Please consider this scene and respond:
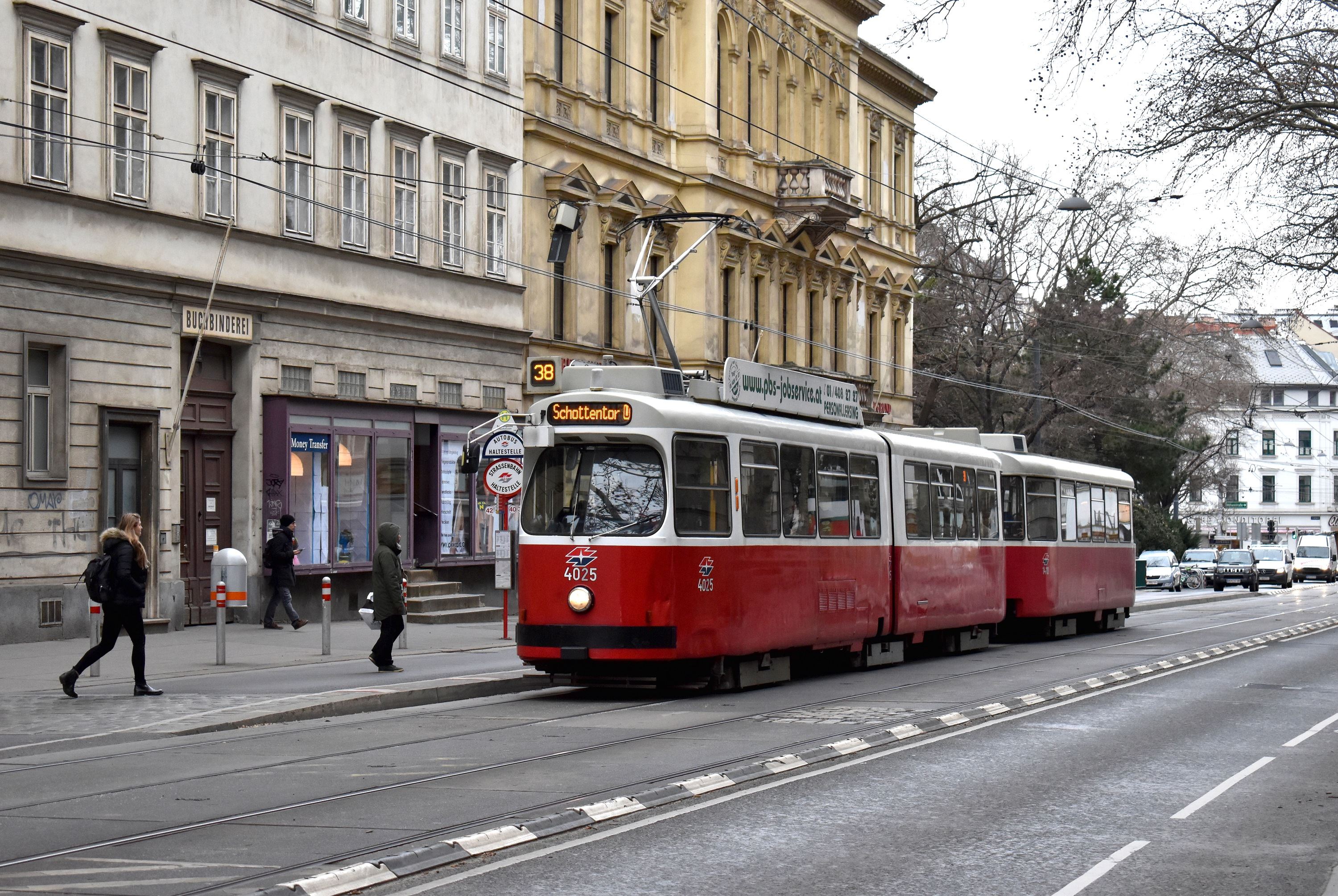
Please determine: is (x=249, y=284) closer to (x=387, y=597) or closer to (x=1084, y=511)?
(x=387, y=597)

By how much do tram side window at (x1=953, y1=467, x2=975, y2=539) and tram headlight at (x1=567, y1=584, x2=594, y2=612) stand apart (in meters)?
9.27

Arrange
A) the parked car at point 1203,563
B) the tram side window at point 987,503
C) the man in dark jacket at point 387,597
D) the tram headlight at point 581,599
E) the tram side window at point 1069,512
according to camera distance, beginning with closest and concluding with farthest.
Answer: the tram headlight at point 581,599
the man in dark jacket at point 387,597
the tram side window at point 987,503
the tram side window at point 1069,512
the parked car at point 1203,563

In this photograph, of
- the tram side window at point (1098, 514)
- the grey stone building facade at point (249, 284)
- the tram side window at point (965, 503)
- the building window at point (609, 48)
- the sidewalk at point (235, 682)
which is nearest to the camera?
the sidewalk at point (235, 682)

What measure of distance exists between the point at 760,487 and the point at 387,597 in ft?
14.2

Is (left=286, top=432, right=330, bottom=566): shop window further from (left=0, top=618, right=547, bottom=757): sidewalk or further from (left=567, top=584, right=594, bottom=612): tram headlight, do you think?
(left=567, top=584, right=594, bottom=612): tram headlight

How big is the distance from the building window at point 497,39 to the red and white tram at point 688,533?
14360 millimetres

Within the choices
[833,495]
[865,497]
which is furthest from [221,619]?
[865,497]

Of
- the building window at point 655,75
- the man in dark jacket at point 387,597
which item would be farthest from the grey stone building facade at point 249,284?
the building window at point 655,75

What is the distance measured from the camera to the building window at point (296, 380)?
2792 cm

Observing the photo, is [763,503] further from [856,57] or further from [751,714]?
[856,57]

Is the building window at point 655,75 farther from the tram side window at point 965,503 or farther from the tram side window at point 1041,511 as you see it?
the tram side window at point 965,503

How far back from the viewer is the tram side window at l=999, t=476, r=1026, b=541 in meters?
28.0

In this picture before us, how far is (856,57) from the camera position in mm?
50562

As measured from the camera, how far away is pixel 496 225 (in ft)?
111
